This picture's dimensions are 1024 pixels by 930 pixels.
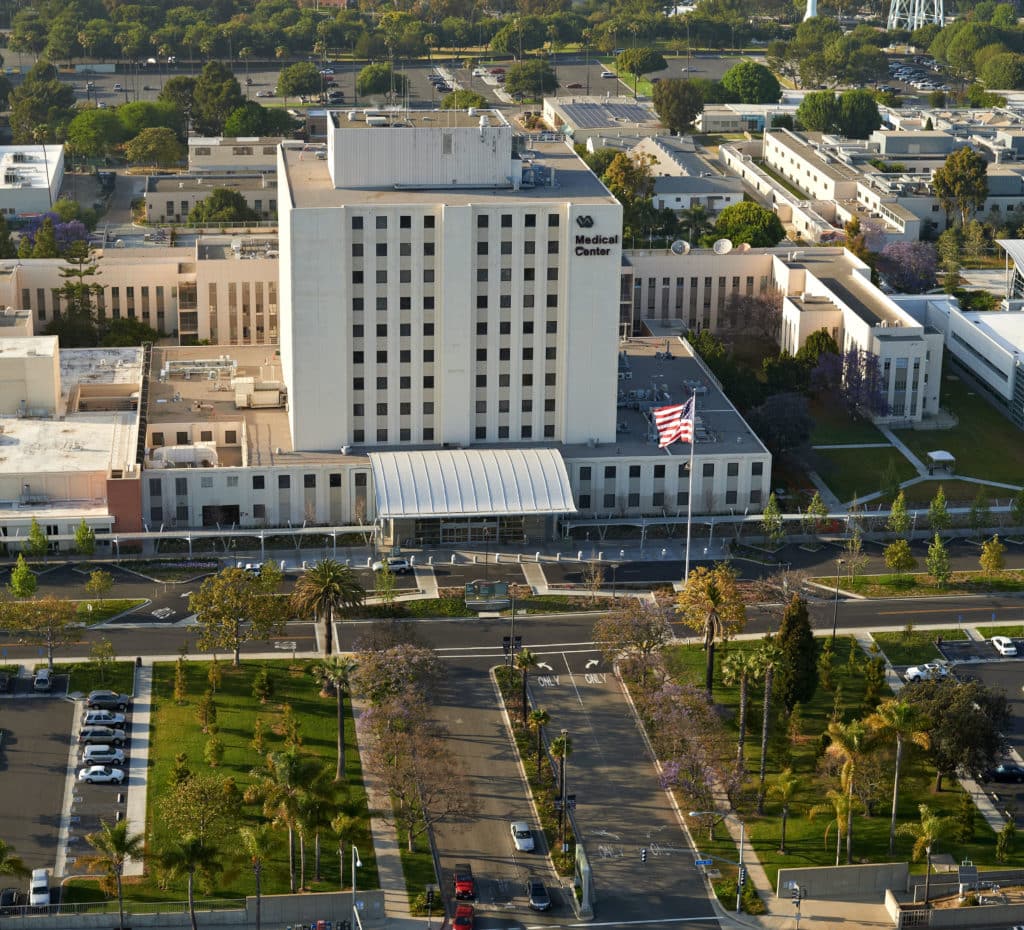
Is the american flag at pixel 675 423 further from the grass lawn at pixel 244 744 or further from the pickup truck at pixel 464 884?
the pickup truck at pixel 464 884

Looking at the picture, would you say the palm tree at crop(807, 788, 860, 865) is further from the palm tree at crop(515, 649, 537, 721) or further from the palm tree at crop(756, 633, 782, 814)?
the palm tree at crop(515, 649, 537, 721)

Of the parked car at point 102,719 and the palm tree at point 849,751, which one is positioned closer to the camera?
the palm tree at point 849,751

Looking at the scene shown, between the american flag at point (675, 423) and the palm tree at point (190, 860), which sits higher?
the american flag at point (675, 423)

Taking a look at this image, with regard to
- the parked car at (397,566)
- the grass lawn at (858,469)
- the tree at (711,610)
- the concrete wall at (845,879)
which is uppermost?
the tree at (711,610)

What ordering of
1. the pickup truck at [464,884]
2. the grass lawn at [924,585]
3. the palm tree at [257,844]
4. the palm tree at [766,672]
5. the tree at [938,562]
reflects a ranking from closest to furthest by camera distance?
the palm tree at [257,844]
the pickup truck at [464,884]
the palm tree at [766,672]
the tree at [938,562]
the grass lawn at [924,585]

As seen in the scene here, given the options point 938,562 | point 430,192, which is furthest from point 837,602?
point 430,192

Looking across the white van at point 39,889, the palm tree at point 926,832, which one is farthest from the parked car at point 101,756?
the palm tree at point 926,832

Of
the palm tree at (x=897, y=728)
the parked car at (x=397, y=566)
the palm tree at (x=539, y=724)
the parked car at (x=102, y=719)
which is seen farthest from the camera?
the parked car at (x=397, y=566)

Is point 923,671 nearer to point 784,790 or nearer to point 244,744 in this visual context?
point 784,790
